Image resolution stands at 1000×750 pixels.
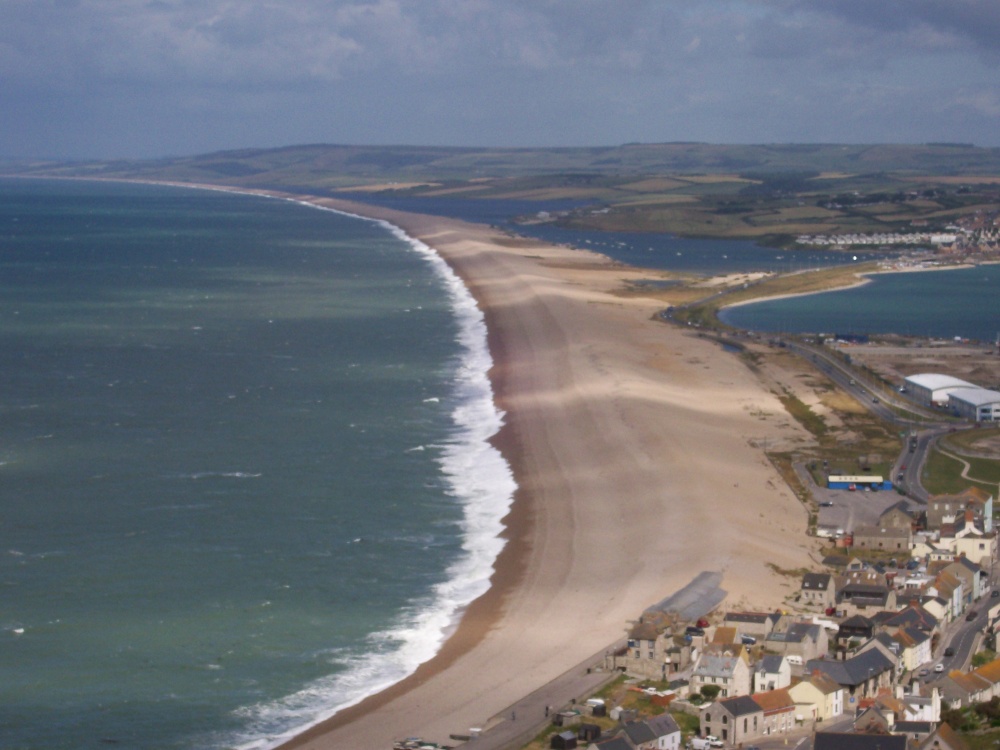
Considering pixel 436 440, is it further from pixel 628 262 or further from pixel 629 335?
pixel 628 262

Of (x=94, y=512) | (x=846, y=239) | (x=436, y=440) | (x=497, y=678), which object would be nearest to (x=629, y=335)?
(x=436, y=440)

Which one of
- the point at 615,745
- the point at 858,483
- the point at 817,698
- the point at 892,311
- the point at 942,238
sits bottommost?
the point at 817,698

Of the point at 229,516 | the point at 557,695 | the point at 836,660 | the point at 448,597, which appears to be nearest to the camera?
the point at 557,695

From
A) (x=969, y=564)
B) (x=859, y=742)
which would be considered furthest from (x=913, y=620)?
(x=859, y=742)

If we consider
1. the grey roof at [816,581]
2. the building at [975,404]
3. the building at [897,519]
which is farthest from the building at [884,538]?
the building at [975,404]

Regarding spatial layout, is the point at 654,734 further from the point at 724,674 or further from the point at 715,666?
the point at 715,666

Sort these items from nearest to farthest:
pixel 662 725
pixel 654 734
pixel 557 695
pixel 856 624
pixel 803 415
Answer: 1. pixel 654 734
2. pixel 662 725
3. pixel 557 695
4. pixel 856 624
5. pixel 803 415

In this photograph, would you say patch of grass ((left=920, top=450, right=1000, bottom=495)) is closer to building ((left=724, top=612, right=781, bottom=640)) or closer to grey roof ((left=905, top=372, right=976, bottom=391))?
grey roof ((left=905, top=372, right=976, bottom=391))

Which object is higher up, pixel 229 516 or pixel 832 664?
pixel 832 664
